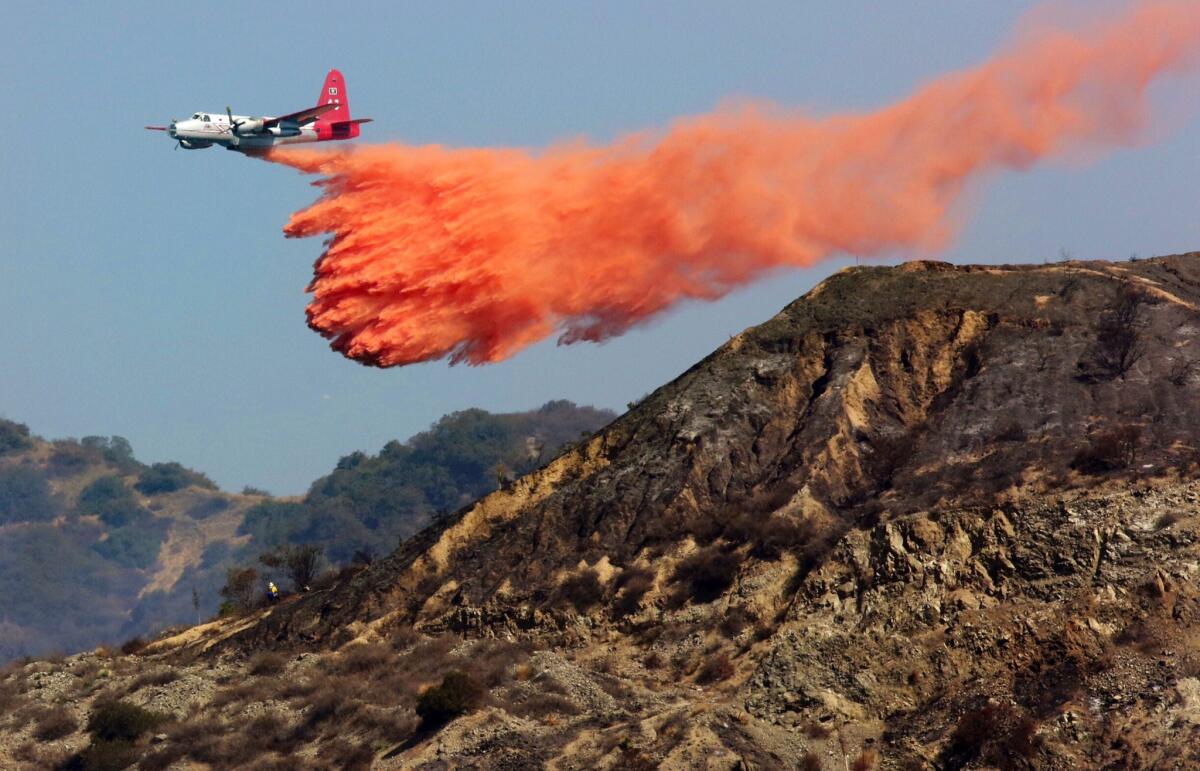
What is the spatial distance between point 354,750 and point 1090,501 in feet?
77.3

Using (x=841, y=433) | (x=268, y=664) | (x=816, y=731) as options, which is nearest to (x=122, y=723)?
(x=268, y=664)

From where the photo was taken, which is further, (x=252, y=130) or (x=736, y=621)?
(x=252, y=130)

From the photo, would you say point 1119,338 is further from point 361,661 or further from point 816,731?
point 361,661

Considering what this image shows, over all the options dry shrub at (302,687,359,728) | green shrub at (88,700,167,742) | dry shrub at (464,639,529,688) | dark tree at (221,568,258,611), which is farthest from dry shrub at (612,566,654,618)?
dark tree at (221,568,258,611)

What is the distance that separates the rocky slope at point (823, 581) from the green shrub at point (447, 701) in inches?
11.7

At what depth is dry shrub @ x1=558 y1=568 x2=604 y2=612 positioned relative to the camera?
59.1 meters

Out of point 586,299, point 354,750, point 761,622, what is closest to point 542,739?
point 354,750

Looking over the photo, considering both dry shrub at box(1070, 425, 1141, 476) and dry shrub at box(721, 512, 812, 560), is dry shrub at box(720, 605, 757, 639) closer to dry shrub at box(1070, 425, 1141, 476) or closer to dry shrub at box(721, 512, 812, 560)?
dry shrub at box(721, 512, 812, 560)

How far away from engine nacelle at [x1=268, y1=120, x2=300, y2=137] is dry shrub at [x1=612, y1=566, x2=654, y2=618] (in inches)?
924

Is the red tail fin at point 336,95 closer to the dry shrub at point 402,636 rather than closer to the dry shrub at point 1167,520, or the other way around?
the dry shrub at point 402,636

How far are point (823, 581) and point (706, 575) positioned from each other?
16.7ft

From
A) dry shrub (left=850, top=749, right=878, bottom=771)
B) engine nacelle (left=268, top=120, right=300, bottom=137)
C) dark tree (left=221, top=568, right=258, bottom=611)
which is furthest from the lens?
dark tree (left=221, top=568, right=258, bottom=611)

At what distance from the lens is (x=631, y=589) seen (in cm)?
5869

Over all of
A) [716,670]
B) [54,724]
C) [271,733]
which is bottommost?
[716,670]
